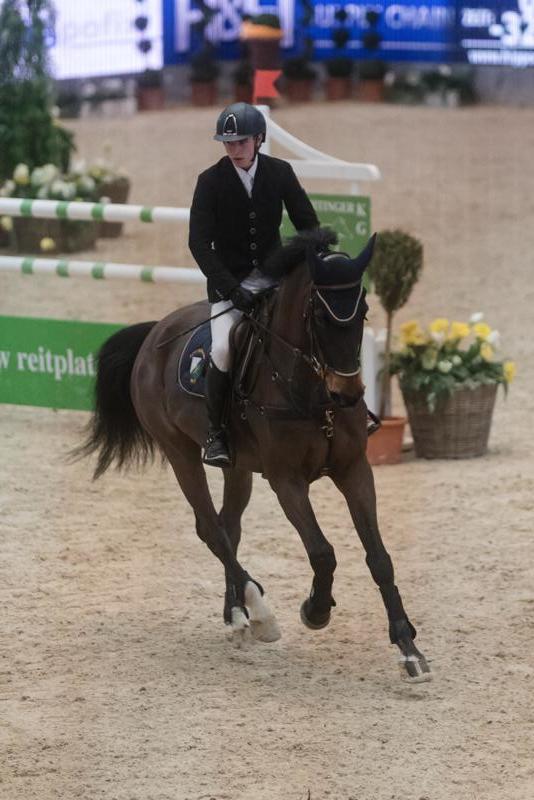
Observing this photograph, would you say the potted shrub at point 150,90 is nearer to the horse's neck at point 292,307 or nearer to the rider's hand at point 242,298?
the rider's hand at point 242,298

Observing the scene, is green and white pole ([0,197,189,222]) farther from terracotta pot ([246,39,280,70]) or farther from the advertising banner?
the advertising banner

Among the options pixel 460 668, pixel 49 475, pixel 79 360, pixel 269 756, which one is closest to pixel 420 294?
pixel 79 360

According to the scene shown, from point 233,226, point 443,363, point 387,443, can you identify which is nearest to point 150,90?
point 387,443

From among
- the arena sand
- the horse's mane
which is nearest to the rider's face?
the horse's mane

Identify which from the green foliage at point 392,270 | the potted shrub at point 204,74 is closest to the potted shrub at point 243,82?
the potted shrub at point 204,74

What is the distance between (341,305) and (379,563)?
1029 mm

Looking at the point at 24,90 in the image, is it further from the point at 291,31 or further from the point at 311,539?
the point at 311,539

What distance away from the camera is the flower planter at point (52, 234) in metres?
15.5

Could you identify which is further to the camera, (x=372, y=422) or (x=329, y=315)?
(x=372, y=422)

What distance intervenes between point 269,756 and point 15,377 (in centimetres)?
542

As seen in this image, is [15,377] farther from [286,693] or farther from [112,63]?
[112,63]

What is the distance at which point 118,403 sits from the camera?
677 centimetres

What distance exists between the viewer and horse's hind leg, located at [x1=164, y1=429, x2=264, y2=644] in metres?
6.01

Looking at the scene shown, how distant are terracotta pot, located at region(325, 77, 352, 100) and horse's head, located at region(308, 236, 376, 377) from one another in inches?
710
